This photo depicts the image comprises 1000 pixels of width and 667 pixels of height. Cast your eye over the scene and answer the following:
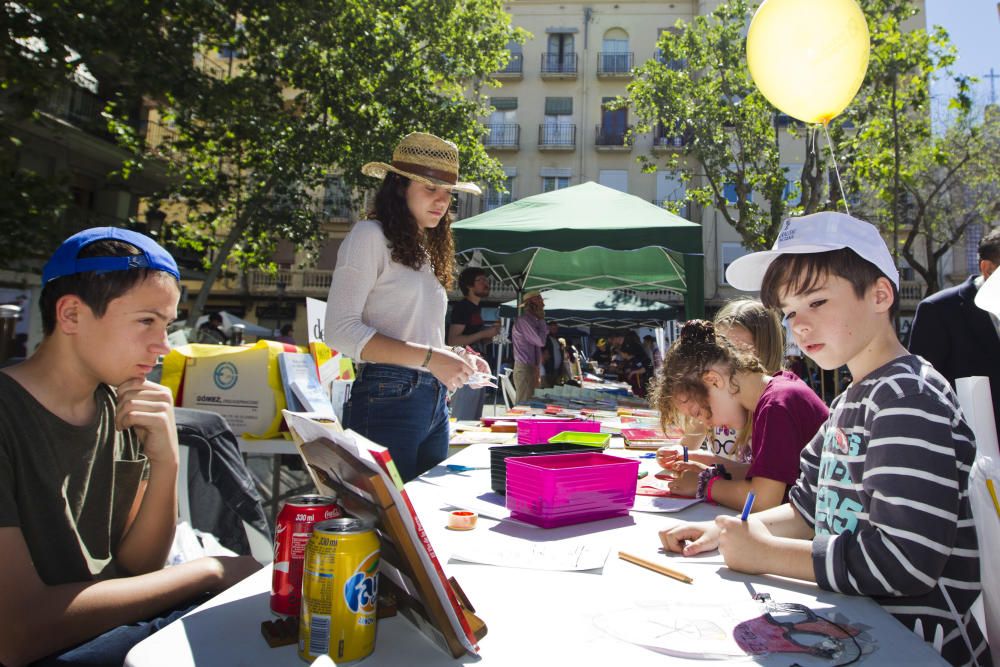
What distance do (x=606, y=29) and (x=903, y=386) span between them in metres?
26.6

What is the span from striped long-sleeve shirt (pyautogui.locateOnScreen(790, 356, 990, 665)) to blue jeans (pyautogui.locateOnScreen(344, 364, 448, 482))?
1.21 metres

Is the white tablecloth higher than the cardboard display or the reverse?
the reverse

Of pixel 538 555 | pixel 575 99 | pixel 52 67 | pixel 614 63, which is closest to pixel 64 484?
pixel 538 555

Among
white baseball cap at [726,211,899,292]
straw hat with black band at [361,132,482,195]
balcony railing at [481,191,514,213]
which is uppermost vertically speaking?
balcony railing at [481,191,514,213]

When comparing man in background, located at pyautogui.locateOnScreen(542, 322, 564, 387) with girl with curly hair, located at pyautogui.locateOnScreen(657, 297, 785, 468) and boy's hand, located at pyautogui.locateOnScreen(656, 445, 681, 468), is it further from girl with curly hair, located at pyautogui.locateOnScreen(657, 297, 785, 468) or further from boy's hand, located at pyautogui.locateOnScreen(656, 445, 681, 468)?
boy's hand, located at pyautogui.locateOnScreen(656, 445, 681, 468)

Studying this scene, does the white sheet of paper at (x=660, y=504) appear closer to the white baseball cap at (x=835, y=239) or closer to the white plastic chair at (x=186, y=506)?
the white baseball cap at (x=835, y=239)

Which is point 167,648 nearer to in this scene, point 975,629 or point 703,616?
point 703,616

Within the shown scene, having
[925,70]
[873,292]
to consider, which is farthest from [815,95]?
[925,70]

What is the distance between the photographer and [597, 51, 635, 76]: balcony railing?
80.7ft

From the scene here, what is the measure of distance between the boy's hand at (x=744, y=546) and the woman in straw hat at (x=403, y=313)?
977mm

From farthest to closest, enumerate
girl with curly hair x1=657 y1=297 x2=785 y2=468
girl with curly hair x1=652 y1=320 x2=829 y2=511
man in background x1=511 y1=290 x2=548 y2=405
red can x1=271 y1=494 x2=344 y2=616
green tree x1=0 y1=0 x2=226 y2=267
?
man in background x1=511 y1=290 x2=548 y2=405, green tree x1=0 y1=0 x2=226 y2=267, girl with curly hair x1=657 y1=297 x2=785 y2=468, girl with curly hair x1=652 y1=320 x2=829 y2=511, red can x1=271 y1=494 x2=344 y2=616

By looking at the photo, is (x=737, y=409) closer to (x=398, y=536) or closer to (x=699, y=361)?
(x=699, y=361)

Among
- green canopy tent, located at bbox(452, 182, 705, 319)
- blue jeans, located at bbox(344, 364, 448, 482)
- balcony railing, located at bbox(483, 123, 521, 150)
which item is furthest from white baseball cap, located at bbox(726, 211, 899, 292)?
balcony railing, located at bbox(483, 123, 521, 150)

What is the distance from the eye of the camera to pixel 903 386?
1.12 m
